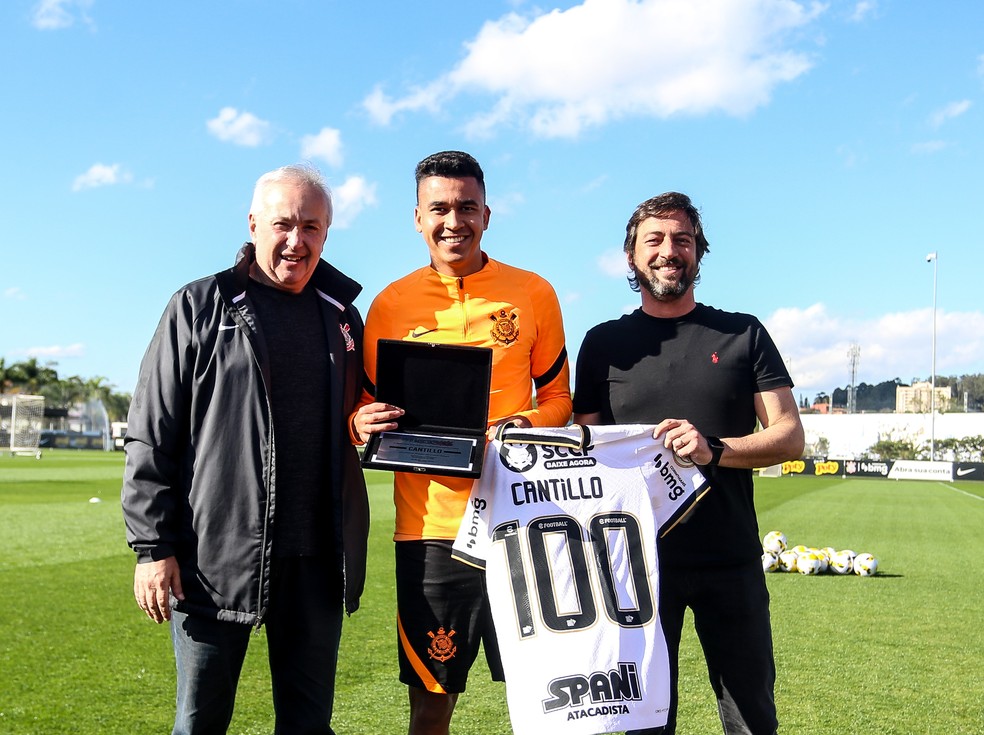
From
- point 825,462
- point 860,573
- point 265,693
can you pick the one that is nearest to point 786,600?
point 860,573

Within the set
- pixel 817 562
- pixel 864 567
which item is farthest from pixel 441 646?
pixel 864 567

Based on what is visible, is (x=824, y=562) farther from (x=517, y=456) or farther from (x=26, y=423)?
(x=26, y=423)

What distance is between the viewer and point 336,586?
3.08 meters

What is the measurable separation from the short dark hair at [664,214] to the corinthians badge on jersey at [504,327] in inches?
21.7

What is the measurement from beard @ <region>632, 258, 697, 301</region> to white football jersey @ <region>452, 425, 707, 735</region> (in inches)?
21.7

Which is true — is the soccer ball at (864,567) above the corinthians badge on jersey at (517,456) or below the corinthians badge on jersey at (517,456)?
below

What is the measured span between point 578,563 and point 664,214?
1333mm

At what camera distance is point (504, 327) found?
10.5ft

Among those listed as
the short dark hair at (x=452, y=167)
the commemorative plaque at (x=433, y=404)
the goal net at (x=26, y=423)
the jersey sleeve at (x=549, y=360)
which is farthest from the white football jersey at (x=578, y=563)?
the goal net at (x=26, y=423)

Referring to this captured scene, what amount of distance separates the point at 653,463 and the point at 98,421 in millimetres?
97343

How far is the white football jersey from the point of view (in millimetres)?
2783

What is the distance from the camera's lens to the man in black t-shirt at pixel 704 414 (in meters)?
3.11

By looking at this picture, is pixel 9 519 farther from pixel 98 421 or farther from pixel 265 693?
pixel 98 421

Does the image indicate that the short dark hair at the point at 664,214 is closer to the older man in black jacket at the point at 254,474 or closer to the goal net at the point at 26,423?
the older man in black jacket at the point at 254,474
